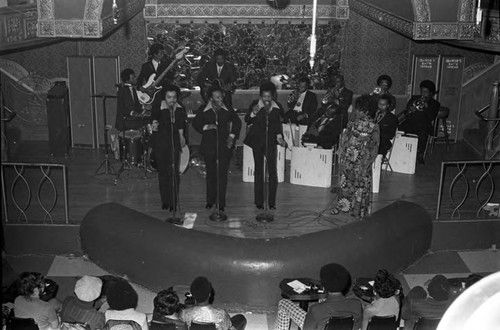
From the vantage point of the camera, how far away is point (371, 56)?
13.9 meters

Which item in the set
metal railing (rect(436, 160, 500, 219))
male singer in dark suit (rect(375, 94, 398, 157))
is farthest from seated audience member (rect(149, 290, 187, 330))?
male singer in dark suit (rect(375, 94, 398, 157))

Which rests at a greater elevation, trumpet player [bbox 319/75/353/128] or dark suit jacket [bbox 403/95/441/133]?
trumpet player [bbox 319/75/353/128]

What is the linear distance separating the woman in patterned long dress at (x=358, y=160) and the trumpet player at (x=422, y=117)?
279cm

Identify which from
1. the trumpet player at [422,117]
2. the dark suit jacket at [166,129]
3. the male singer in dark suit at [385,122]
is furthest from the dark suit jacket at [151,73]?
the trumpet player at [422,117]

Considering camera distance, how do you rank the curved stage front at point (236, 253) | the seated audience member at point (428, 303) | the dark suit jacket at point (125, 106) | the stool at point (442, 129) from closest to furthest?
the seated audience member at point (428, 303) → the curved stage front at point (236, 253) → the dark suit jacket at point (125, 106) → the stool at point (442, 129)

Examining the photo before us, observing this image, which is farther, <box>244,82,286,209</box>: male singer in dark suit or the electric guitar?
the electric guitar

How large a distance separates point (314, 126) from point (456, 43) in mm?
2946

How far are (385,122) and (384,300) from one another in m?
5.62

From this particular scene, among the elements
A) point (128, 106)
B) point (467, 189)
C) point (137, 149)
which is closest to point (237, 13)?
point (128, 106)

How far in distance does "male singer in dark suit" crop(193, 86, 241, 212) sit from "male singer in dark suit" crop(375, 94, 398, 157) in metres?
2.68

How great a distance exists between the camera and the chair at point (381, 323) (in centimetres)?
587

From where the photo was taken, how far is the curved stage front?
8.01m

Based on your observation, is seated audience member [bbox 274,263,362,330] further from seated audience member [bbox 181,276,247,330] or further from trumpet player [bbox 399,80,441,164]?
trumpet player [bbox 399,80,441,164]

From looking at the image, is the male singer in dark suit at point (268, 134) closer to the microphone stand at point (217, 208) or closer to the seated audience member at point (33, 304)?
the microphone stand at point (217, 208)
